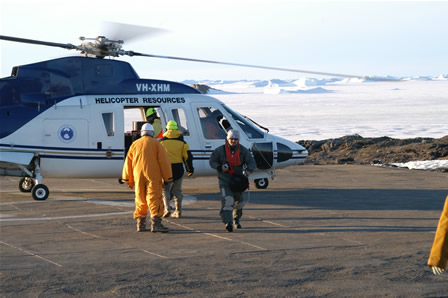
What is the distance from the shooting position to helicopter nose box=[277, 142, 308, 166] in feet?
51.0

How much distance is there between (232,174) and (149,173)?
1295mm

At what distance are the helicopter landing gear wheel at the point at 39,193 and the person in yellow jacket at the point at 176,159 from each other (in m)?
3.17

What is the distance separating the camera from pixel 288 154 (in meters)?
15.6

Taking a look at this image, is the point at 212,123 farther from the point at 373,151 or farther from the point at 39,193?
the point at 373,151

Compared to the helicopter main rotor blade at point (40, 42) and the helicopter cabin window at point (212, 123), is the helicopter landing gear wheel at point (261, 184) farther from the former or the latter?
the helicopter main rotor blade at point (40, 42)

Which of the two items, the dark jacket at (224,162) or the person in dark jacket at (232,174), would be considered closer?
the person in dark jacket at (232,174)

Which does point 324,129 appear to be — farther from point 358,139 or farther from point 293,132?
point 358,139

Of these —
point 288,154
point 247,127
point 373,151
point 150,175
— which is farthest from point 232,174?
point 373,151

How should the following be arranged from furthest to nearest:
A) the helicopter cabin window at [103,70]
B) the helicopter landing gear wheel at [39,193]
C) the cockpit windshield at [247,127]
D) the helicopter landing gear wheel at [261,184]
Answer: the helicopter landing gear wheel at [261,184]
the cockpit windshield at [247,127]
the helicopter cabin window at [103,70]
the helicopter landing gear wheel at [39,193]

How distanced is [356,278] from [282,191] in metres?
7.90

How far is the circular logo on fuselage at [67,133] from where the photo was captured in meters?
14.2

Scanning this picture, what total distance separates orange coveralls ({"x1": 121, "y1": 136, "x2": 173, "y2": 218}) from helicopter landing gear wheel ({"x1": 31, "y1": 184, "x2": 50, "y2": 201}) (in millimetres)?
3921

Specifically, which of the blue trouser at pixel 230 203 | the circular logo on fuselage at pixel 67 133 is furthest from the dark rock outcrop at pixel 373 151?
the blue trouser at pixel 230 203

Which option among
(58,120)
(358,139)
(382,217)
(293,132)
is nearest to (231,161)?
(382,217)
